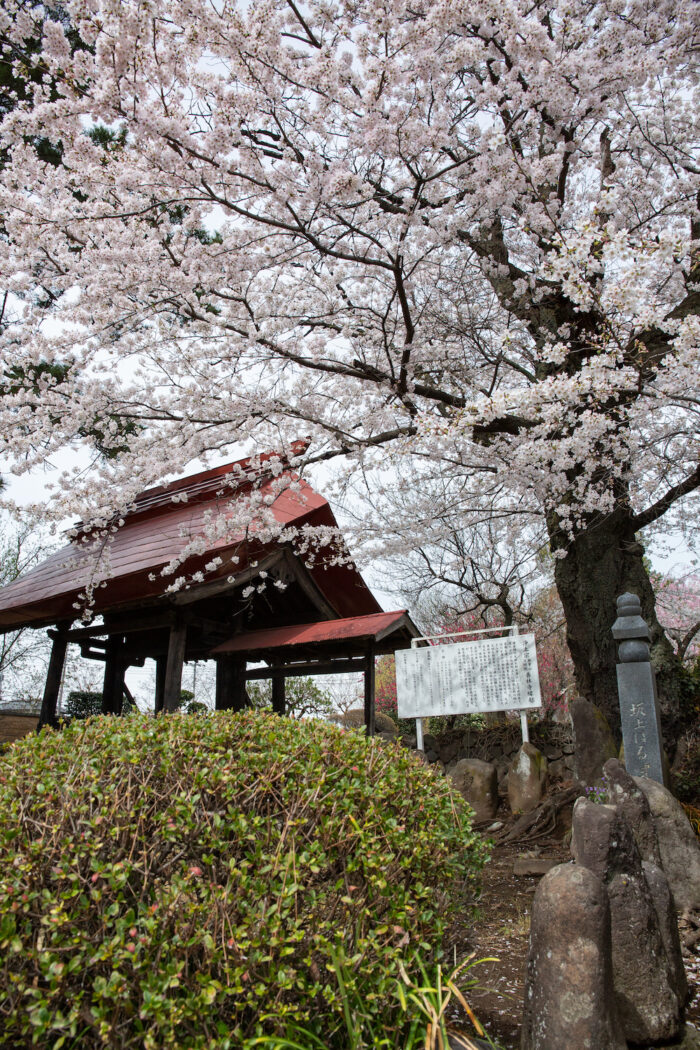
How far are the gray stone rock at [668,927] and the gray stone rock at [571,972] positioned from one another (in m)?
0.62

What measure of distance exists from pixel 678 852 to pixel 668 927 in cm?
179

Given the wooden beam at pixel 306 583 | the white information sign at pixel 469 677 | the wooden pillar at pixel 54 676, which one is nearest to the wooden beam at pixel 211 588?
the wooden beam at pixel 306 583

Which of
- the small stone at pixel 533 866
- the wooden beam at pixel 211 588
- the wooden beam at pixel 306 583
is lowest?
the small stone at pixel 533 866

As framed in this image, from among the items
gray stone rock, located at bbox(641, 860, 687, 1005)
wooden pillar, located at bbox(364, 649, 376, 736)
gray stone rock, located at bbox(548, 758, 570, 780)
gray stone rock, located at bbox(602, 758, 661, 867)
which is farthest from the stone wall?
gray stone rock, located at bbox(641, 860, 687, 1005)

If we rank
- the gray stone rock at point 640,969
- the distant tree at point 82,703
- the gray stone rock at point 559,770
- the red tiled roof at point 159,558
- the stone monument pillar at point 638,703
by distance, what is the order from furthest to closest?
the distant tree at point 82,703, the gray stone rock at point 559,770, the red tiled roof at point 159,558, the stone monument pillar at point 638,703, the gray stone rock at point 640,969

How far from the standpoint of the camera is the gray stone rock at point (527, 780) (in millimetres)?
8472

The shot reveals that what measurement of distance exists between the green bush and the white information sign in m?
6.22

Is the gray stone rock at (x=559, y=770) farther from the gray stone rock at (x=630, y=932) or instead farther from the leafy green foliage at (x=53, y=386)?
the leafy green foliage at (x=53, y=386)

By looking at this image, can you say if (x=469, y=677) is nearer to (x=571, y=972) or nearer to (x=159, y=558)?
(x=159, y=558)

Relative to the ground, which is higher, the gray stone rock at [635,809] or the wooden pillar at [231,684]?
the wooden pillar at [231,684]

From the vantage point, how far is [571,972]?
7.61ft

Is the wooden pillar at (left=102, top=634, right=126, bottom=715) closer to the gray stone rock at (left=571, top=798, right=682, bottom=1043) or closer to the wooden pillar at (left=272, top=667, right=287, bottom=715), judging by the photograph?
the wooden pillar at (left=272, top=667, right=287, bottom=715)

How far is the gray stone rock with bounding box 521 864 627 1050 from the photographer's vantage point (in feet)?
7.45

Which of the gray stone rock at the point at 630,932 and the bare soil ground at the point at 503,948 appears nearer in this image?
the gray stone rock at the point at 630,932
